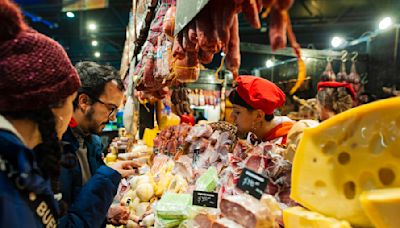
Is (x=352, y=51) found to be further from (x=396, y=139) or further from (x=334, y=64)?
(x=396, y=139)

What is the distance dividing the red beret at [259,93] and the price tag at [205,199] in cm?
105

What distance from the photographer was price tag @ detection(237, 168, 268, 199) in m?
1.35

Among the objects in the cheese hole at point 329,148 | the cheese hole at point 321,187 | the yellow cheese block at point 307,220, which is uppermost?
the cheese hole at point 329,148

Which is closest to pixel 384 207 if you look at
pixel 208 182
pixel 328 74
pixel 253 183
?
pixel 253 183

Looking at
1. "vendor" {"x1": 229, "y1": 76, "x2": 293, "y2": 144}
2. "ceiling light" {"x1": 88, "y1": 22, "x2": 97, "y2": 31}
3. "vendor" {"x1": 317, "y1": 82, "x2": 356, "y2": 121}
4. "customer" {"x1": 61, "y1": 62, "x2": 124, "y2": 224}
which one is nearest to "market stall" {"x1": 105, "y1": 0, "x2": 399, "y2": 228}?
"vendor" {"x1": 229, "y1": 76, "x2": 293, "y2": 144}

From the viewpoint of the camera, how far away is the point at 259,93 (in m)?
2.46

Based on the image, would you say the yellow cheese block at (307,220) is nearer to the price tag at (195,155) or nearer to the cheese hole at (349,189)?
the cheese hole at (349,189)

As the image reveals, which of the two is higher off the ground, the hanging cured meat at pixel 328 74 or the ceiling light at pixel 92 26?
the ceiling light at pixel 92 26

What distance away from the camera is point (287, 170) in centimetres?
156

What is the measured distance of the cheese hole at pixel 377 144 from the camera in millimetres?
1088

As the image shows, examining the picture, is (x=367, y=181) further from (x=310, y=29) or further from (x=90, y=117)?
(x=310, y=29)

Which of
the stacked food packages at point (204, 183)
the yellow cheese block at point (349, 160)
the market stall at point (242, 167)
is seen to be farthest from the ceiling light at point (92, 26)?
the yellow cheese block at point (349, 160)

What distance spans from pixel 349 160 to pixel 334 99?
3072 mm

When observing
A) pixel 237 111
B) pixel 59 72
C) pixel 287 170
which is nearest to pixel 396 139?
pixel 287 170
